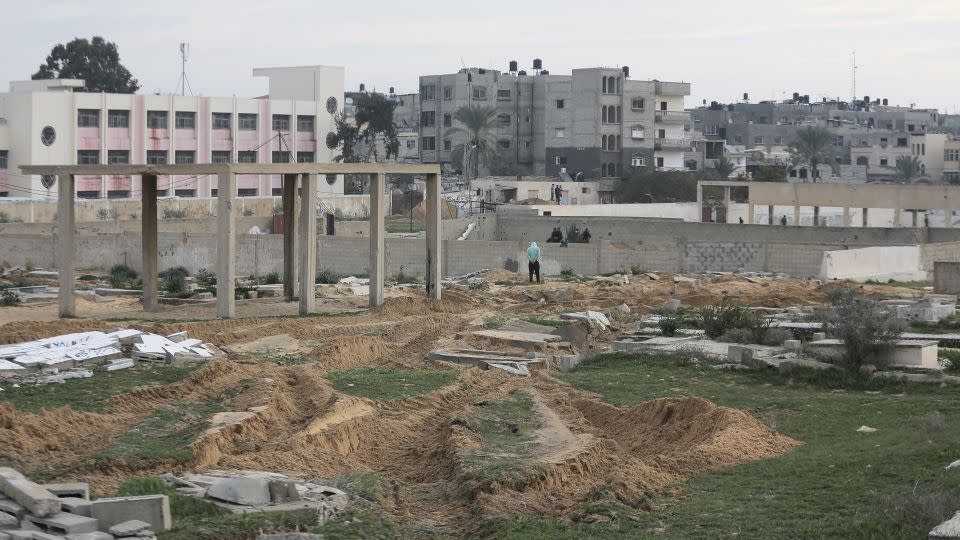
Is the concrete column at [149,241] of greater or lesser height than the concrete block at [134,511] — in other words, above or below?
above

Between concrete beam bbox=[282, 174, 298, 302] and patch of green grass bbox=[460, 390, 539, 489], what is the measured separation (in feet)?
41.8

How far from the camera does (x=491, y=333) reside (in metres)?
23.2

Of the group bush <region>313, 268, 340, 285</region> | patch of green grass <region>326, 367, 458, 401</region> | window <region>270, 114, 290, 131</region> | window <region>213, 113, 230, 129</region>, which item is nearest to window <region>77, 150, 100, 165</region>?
window <region>213, 113, 230, 129</region>

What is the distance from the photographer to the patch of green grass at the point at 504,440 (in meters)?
12.2

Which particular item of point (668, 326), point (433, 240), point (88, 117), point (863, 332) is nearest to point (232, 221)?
point (433, 240)

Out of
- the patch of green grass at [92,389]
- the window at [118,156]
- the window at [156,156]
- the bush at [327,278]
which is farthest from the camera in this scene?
the window at [156,156]

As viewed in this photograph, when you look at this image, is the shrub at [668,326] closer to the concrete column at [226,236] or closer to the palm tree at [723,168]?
the concrete column at [226,236]

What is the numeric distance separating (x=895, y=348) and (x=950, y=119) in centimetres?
15573

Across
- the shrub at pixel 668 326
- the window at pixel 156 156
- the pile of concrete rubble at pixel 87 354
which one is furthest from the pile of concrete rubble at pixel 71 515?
the window at pixel 156 156

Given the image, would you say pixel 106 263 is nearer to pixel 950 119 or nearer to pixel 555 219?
pixel 555 219

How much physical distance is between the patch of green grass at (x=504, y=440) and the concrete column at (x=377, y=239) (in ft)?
34.5

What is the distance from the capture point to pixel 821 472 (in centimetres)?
1232

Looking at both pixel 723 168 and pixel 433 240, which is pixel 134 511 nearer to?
pixel 433 240

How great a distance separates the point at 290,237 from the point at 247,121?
4353 centimetres
